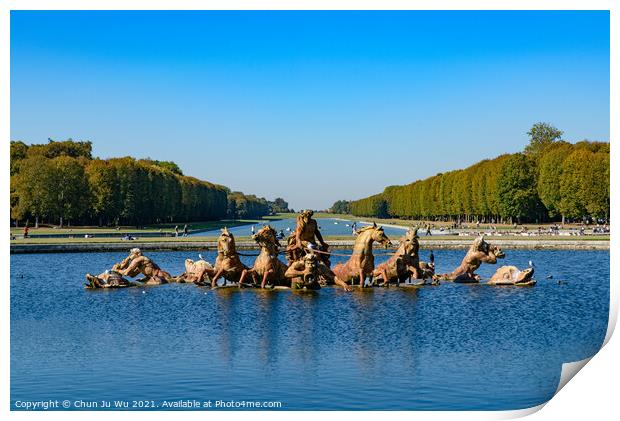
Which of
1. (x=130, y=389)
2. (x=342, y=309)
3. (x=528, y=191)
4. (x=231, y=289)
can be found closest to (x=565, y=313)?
(x=342, y=309)

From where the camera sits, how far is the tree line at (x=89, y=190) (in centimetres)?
6266

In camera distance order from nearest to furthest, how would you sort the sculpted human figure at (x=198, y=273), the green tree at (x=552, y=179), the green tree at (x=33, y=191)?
1. the sculpted human figure at (x=198, y=273)
2. the green tree at (x=33, y=191)
3. the green tree at (x=552, y=179)

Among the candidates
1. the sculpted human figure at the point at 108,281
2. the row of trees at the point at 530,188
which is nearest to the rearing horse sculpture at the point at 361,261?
the sculpted human figure at the point at 108,281

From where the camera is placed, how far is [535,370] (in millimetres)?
14328

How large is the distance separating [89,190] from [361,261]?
163 ft

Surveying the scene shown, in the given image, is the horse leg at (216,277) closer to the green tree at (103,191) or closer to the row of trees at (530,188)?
the row of trees at (530,188)

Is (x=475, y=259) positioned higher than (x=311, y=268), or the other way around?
(x=475, y=259)

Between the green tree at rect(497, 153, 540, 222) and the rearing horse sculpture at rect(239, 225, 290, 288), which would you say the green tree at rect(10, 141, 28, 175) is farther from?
the rearing horse sculpture at rect(239, 225, 290, 288)

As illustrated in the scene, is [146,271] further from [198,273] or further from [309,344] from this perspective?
[309,344]

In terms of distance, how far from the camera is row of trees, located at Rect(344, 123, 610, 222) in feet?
210

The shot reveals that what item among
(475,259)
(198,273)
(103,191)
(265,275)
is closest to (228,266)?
(265,275)

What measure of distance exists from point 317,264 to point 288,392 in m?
12.6

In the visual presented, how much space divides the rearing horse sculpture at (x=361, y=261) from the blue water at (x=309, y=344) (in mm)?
1030

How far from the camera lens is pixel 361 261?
25.9 metres
